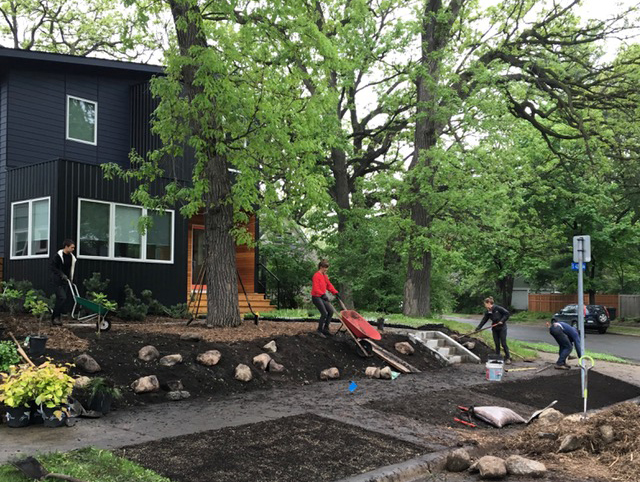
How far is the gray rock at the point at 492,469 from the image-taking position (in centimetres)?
613

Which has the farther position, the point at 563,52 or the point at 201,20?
the point at 563,52

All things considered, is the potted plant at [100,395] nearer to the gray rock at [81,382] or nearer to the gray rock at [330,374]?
the gray rock at [81,382]

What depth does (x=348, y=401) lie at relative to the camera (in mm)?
9258

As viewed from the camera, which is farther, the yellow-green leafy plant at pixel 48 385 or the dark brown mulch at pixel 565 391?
the dark brown mulch at pixel 565 391

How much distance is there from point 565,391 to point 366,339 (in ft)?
12.7

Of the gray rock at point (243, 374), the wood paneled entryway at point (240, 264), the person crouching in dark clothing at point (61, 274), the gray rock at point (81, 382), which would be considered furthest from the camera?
the wood paneled entryway at point (240, 264)

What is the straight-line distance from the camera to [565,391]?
11352 mm

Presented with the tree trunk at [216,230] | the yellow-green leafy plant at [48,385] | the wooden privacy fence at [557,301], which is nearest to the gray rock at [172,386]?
the yellow-green leafy plant at [48,385]

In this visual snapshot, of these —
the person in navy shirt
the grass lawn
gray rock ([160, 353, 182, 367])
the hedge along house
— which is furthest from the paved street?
the grass lawn

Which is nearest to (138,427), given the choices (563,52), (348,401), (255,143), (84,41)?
(348,401)

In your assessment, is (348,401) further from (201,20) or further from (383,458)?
Answer: (201,20)

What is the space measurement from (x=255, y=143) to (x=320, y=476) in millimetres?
7912

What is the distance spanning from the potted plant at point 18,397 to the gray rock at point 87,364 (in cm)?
178

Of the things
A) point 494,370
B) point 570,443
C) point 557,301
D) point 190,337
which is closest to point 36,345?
point 190,337
